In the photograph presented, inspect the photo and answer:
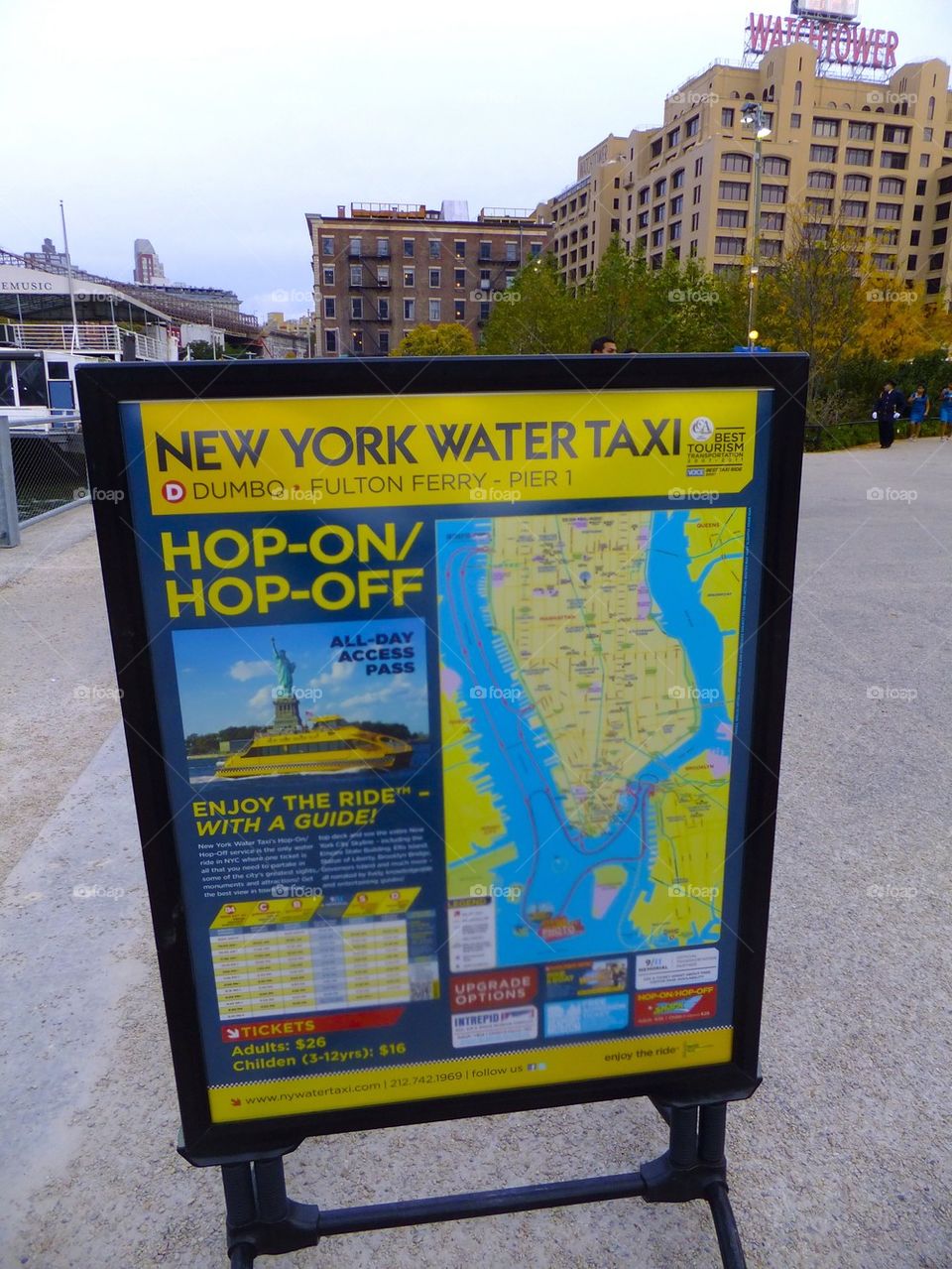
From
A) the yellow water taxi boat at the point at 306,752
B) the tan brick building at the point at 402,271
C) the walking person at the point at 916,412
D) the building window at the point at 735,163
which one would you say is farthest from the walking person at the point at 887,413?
the tan brick building at the point at 402,271

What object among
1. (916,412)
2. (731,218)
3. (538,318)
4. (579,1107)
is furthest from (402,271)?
(579,1107)

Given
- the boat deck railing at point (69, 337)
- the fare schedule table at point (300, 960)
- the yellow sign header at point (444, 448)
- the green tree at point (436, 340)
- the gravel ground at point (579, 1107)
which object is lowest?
the gravel ground at point (579, 1107)

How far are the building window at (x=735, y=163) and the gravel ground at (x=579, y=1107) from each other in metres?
78.6

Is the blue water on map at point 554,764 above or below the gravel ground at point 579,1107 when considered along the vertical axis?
above

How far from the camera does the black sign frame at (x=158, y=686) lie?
1.55 metres

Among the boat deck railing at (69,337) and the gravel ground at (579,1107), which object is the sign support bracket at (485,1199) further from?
the boat deck railing at (69,337)

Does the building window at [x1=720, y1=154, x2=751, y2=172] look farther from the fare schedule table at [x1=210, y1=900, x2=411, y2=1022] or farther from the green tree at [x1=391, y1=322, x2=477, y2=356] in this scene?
the fare schedule table at [x1=210, y1=900, x2=411, y2=1022]

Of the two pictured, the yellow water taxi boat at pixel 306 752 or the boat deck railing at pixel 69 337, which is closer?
the yellow water taxi boat at pixel 306 752

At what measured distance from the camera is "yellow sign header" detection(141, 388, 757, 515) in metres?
1.57

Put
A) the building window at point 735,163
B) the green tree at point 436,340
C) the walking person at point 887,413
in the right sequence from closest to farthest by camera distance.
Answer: the walking person at point 887,413 → the building window at point 735,163 → the green tree at point 436,340

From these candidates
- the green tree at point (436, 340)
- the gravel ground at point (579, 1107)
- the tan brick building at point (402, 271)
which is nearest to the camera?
the gravel ground at point (579, 1107)

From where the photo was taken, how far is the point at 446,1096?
6.27 ft

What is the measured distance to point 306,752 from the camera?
172 cm

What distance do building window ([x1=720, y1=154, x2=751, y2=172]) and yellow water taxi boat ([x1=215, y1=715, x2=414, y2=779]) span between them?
268 feet
